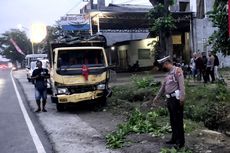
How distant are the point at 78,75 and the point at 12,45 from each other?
79.8 meters

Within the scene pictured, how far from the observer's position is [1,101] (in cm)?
1992

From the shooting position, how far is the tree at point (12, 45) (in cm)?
8938

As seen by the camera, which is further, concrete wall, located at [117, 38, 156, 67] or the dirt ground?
concrete wall, located at [117, 38, 156, 67]

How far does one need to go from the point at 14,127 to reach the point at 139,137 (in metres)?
4.13

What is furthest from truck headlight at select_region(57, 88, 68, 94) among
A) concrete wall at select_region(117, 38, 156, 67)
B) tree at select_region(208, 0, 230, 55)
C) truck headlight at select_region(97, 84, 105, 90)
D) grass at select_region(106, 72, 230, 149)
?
concrete wall at select_region(117, 38, 156, 67)

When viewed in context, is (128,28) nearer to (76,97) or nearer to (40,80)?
(40,80)

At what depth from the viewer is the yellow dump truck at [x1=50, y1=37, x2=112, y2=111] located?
549 inches

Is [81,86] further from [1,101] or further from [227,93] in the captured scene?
[1,101]

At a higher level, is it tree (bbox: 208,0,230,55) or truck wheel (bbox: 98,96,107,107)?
tree (bbox: 208,0,230,55)

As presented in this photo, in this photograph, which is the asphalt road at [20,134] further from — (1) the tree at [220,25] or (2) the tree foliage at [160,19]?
(2) the tree foliage at [160,19]

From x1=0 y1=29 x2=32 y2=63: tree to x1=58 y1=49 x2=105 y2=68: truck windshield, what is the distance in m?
75.4

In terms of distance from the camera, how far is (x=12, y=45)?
90.7 metres

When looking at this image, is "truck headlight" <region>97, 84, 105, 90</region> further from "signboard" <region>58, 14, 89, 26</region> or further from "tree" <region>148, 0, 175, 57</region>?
"signboard" <region>58, 14, 89, 26</region>

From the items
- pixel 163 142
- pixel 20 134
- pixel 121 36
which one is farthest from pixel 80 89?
pixel 121 36
